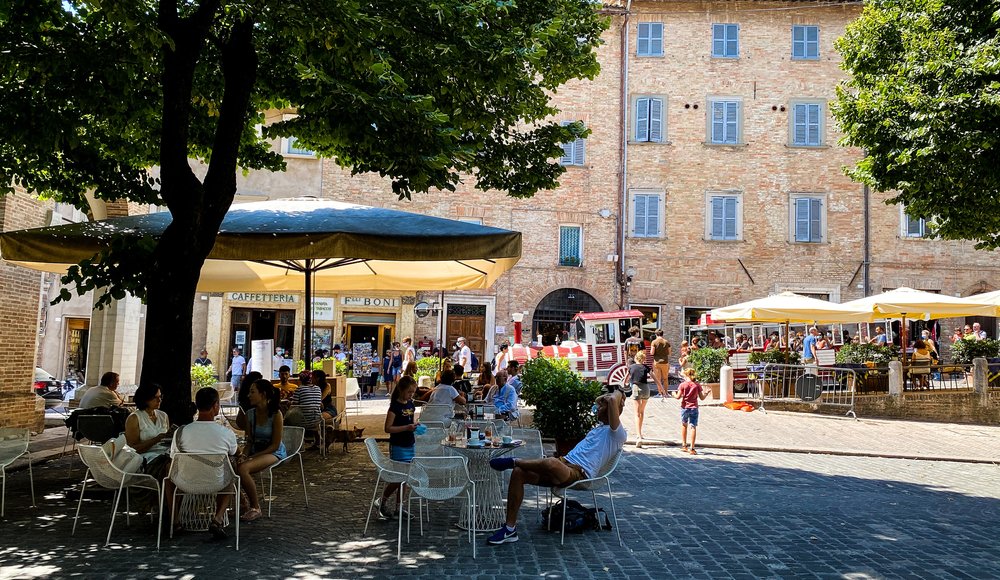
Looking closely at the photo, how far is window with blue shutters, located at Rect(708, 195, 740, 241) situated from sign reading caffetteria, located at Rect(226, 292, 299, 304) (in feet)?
45.7

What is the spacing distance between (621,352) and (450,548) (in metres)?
17.9

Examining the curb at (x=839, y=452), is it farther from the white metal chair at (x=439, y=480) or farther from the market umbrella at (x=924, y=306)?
the white metal chair at (x=439, y=480)

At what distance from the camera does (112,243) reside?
7.37 m

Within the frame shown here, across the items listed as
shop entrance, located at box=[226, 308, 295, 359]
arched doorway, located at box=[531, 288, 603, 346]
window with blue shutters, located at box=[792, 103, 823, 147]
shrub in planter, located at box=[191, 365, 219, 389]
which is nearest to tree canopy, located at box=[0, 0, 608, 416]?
shrub in planter, located at box=[191, 365, 219, 389]

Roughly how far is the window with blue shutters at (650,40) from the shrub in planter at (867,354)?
1294cm

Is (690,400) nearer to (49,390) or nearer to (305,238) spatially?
(305,238)

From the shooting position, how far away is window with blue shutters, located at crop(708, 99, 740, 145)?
27.4 meters

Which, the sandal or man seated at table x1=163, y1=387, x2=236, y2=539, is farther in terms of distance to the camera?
the sandal

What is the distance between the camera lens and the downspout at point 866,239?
26750 millimetres

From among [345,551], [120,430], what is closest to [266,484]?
[120,430]

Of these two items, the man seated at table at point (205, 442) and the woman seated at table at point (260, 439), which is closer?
the man seated at table at point (205, 442)

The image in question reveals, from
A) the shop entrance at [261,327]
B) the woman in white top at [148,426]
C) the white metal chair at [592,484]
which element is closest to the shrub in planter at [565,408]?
the white metal chair at [592,484]

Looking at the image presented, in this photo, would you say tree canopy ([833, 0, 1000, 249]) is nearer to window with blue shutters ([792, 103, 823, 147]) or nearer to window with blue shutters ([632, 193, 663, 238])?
window with blue shutters ([632, 193, 663, 238])

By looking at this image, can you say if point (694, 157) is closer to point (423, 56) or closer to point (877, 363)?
point (877, 363)
